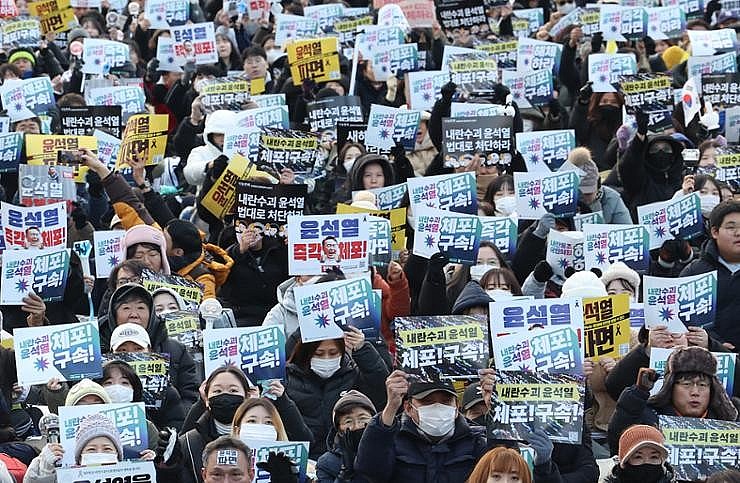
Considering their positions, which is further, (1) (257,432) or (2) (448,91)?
(2) (448,91)

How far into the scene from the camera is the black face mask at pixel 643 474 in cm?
1011

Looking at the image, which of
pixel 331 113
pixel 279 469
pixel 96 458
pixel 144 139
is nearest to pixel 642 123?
pixel 331 113

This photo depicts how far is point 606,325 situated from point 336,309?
1.55 m

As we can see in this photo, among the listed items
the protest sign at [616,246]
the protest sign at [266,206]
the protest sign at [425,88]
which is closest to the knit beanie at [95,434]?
the protest sign at [266,206]

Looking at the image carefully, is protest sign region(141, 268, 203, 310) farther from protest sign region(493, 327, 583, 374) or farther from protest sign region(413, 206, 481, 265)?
protest sign region(493, 327, 583, 374)

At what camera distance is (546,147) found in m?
16.6

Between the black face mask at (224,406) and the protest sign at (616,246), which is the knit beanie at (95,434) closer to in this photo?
the black face mask at (224,406)

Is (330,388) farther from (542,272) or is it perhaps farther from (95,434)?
(542,272)

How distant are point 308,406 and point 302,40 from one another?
8.14 m

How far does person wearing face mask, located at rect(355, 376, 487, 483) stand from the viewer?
10.0m

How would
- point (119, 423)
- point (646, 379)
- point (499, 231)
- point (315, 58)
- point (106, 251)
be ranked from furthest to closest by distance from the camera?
1. point (315, 58)
2. point (106, 251)
3. point (499, 231)
4. point (646, 379)
5. point (119, 423)

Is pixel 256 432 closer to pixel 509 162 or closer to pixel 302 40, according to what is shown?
pixel 509 162

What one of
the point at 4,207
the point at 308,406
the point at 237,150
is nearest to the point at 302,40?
the point at 237,150

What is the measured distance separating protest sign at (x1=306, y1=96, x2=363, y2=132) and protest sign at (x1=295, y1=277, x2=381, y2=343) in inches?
216
